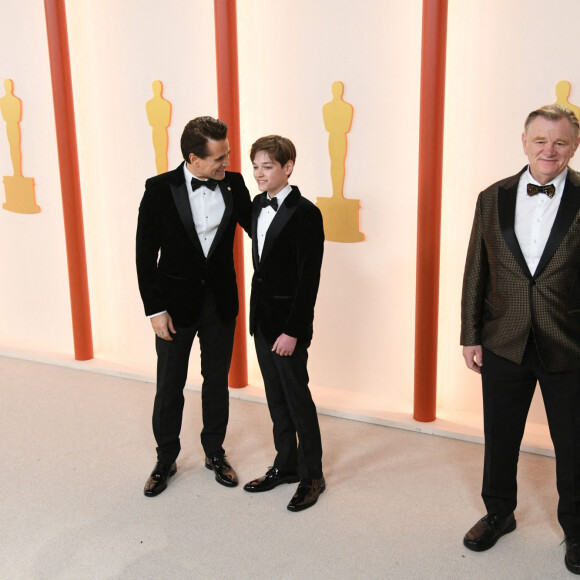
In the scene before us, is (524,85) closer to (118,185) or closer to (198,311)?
(198,311)

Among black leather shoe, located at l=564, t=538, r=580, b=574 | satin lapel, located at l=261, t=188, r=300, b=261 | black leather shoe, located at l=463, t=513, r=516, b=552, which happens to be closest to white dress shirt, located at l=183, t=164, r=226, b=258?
satin lapel, located at l=261, t=188, r=300, b=261

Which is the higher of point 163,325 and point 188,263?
point 188,263

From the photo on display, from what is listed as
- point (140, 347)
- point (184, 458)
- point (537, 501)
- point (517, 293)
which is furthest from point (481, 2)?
point (140, 347)

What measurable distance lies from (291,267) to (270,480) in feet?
3.14

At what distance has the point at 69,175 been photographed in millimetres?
4402

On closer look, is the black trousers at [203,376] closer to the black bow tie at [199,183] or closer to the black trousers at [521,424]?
the black bow tie at [199,183]

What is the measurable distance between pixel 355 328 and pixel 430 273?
2.05 ft

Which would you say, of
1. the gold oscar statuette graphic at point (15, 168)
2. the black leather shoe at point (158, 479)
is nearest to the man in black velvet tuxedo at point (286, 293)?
the black leather shoe at point (158, 479)

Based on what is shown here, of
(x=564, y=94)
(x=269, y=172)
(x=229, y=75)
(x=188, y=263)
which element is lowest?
(x=188, y=263)

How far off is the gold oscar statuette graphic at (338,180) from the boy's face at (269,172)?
3.21 ft

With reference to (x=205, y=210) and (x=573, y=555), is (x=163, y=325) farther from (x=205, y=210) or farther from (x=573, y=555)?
(x=573, y=555)

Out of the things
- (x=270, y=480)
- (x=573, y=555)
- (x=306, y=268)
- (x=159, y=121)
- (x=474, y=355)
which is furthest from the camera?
(x=159, y=121)

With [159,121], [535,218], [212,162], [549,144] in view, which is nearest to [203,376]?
[212,162]

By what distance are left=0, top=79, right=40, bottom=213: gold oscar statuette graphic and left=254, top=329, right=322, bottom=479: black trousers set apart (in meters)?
2.57
